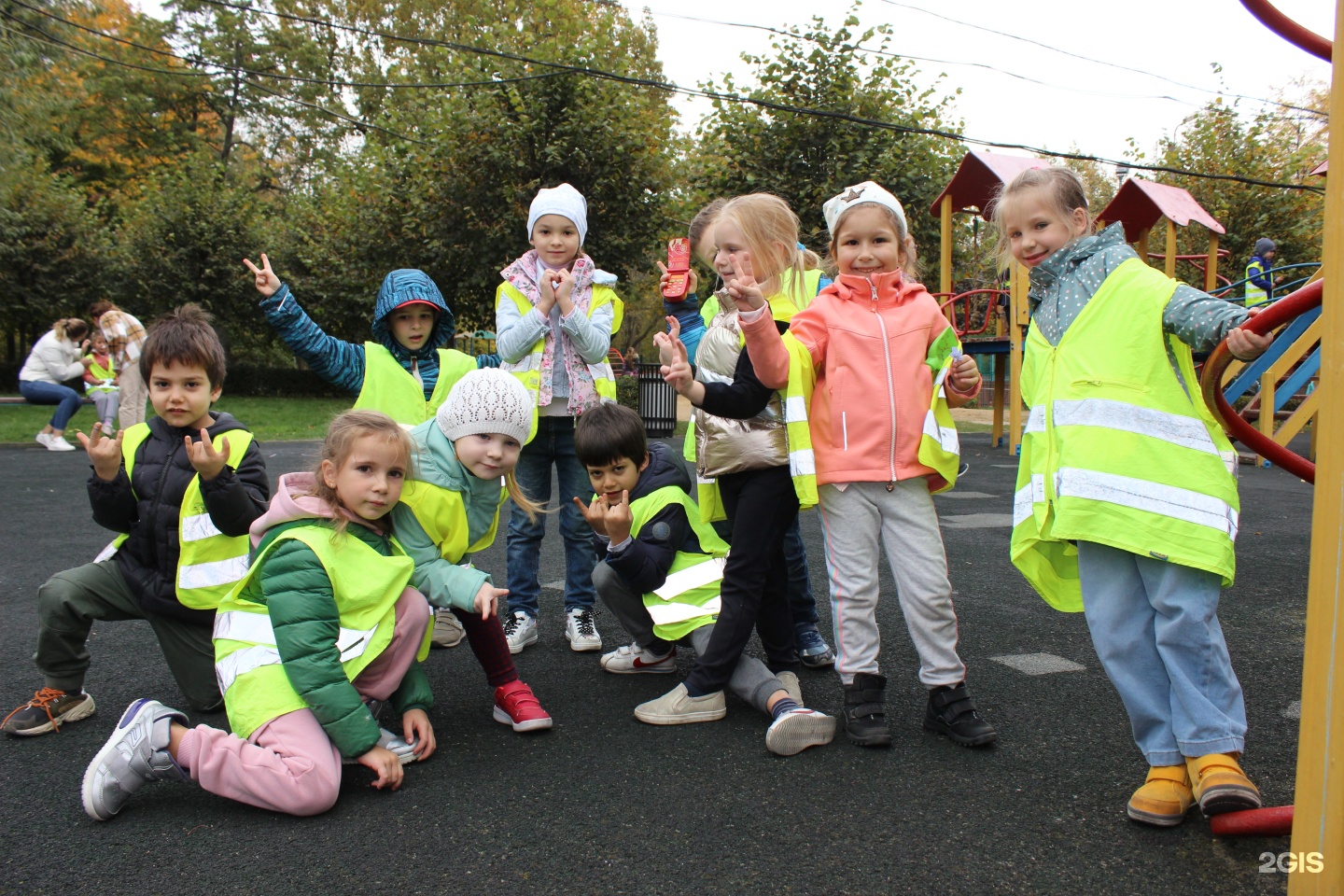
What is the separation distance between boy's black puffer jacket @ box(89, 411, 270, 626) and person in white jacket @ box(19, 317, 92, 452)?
9.59 m

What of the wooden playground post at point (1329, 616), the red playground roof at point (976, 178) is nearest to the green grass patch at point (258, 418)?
the red playground roof at point (976, 178)

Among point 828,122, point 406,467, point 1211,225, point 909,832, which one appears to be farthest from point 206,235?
point 909,832

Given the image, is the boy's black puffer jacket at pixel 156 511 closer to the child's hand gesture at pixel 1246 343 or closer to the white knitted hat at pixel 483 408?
the white knitted hat at pixel 483 408

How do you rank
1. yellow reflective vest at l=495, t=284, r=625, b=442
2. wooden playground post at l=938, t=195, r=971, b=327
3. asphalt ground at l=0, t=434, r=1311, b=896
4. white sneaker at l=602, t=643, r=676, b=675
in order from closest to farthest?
asphalt ground at l=0, t=434, r=1311, b=896, white sneaker at l=602, t=643, r=676, b=675, yellow reflective vest at l=495, t=284, r=625, b=442, wooden playground post at l=938, t=195, r=971, b=327

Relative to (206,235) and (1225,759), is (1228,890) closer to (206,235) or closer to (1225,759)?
(1225,759)

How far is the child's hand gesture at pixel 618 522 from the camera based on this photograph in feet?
9.53

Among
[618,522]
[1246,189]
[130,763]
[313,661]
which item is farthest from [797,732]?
[1246,189]

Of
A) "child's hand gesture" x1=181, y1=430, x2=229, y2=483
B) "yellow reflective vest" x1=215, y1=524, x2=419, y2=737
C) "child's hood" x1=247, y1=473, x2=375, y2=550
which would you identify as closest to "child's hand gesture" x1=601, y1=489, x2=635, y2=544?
"yellow reflective vest" x1=215, y1=524, x2=419, y2=737

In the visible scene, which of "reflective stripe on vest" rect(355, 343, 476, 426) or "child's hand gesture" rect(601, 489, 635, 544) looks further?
"reflective stripe on vest" rect(355, 343, 476, 426)

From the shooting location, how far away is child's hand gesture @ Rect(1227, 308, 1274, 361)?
1817 millimetres

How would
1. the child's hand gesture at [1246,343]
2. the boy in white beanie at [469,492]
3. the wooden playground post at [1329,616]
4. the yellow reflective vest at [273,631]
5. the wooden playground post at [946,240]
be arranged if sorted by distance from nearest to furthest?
the wooden playground post at [1329,616], the child's hand gesture at [1246,343], the yellow reflective vest at [273,631], the boy in white beanie at [469,492], the wooden playground post at [946,240]

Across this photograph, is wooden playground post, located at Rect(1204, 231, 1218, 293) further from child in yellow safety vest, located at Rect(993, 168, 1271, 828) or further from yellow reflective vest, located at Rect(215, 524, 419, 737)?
yellow reflective vest, located at Rect(215, 524, 419, 737)

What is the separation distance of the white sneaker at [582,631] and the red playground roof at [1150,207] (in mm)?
8625

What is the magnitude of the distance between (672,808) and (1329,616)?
1.43m
